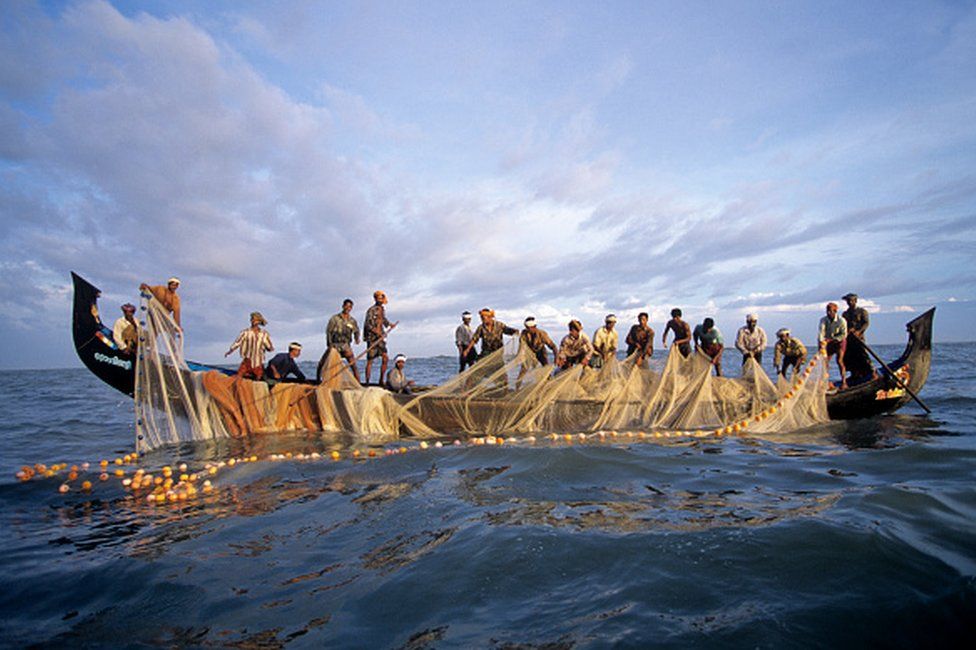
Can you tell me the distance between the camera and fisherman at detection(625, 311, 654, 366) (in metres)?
11.4

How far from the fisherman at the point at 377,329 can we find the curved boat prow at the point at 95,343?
14.0 ft

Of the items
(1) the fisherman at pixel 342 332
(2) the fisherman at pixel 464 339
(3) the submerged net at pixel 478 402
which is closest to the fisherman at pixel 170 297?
(3) the submerged net at pixel 478 402

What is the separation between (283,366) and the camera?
10742 millimetres

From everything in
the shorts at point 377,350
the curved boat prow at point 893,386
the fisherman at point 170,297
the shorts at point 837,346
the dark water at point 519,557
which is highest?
the fisherman at point 170,297

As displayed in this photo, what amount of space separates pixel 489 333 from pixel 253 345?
4.50 metres

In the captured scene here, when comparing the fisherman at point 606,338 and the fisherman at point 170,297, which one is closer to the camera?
the fisherman at point 170,297

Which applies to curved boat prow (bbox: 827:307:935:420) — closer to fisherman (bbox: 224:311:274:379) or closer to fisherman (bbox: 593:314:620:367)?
fisherman (bbox: 593:314:620:367)

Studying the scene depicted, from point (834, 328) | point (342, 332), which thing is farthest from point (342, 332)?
point (834, 328)

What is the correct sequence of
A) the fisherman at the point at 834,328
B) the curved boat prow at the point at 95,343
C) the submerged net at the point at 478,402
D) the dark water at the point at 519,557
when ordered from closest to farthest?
1. the dark water at the point at 519,557
2. the submerged net at the point at 478,402
3. the curved boat prow at the point at 95,343
4. the fisherman at the point at 834,328

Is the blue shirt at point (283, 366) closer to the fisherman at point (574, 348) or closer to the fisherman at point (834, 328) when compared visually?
the fisherman at point (574, 348)

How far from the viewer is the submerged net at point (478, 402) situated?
8.41 m

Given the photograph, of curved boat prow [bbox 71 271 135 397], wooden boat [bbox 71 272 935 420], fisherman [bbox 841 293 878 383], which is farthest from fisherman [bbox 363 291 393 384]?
fisherman [bbox 841 293 878 383]

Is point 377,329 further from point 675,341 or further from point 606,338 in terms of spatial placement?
point 675,341

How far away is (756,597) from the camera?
278 cm
